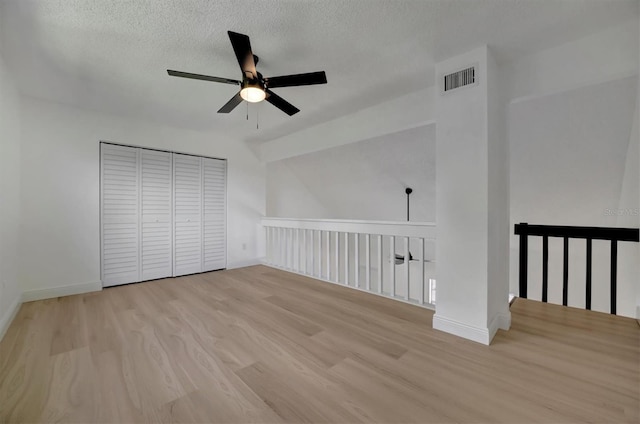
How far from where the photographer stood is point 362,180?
517cm

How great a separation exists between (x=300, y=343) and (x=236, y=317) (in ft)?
2.72

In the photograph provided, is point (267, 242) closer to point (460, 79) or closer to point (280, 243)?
point (280, 243)

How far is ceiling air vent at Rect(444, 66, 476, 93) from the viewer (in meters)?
2.21

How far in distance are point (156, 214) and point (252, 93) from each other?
2.81 m

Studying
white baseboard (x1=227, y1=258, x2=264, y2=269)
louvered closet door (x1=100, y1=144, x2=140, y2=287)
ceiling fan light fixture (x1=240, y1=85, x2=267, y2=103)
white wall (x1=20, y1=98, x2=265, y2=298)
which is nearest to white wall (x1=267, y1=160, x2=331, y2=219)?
white baseboard (x1=227, y1=258, x2=264, y2=269)

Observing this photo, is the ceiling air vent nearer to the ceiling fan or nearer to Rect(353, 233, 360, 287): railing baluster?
the ceiling fan

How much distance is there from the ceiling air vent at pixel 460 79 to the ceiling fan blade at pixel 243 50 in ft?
5.30

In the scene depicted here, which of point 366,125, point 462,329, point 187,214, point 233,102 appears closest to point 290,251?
point 187,214

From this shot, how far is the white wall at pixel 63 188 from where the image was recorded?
3098 mm

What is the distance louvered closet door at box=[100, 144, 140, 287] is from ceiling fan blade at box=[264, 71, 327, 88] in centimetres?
283

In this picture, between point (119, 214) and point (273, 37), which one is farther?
point (119, 214)

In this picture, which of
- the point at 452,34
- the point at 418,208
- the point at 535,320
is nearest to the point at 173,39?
the point at 452,34

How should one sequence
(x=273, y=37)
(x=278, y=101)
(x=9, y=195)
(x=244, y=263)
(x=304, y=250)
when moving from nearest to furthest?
(x=273, y=37)
(x=278, y=101)
(x=9, y=195)
(x=304, y=250)
(x=244, y=263)

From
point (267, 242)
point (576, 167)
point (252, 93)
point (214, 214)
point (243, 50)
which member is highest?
point (243, 50)
